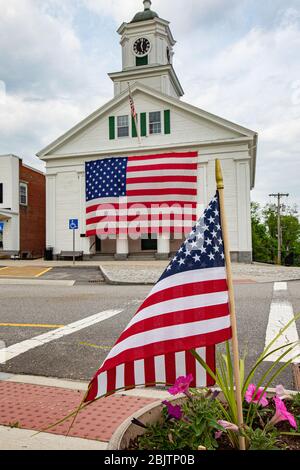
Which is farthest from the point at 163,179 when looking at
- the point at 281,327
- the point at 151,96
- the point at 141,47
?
the point at 281,327

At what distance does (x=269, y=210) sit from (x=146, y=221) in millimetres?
46400

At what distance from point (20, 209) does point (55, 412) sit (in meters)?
30.3

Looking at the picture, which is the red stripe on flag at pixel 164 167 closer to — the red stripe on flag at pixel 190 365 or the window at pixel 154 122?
the window at pixel 154 122

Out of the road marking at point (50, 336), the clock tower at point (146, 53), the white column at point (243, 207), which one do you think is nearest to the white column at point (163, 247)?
the white column at point (243, 207)

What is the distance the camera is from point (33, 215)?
34.1m

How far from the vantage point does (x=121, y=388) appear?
210cm

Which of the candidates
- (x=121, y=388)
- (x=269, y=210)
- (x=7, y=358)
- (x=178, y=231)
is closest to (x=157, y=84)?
(x=178, y=231)

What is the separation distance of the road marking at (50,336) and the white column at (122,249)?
1812cm

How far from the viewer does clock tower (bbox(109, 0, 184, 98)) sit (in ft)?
99.6

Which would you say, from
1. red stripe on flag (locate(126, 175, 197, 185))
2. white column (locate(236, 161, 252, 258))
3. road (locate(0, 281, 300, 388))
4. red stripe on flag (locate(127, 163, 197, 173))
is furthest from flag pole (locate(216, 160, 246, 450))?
white column (locate(236, 161, 252, 258))

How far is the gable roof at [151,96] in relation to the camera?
25.1 meters

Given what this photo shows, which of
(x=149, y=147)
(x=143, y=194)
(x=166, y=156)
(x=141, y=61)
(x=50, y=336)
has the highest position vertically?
(x=141, y=61)

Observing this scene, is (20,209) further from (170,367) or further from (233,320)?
(233,320)
